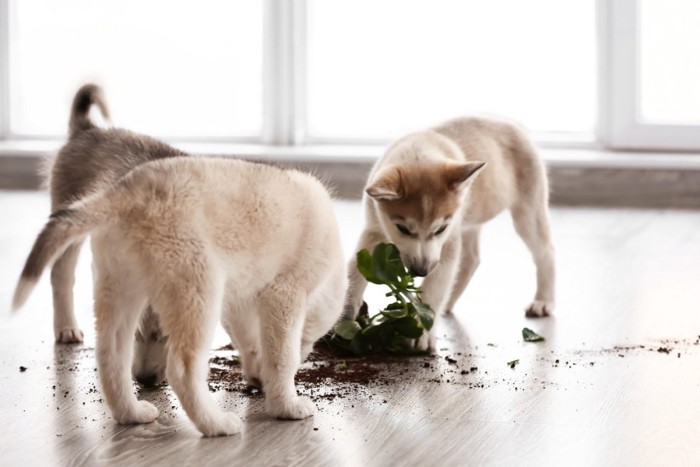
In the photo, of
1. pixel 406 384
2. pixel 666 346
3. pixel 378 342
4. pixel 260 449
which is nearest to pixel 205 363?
pixel 260 449

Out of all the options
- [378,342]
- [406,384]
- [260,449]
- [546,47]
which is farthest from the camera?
[546,47]

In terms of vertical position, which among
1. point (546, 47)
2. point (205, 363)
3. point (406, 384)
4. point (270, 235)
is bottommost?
point (406, 384)

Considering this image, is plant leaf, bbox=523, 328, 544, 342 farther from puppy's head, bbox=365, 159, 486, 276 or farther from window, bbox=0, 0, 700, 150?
window, bbox=0, 0, 700, 150

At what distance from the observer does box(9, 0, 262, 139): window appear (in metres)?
7.89

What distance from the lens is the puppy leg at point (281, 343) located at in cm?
264

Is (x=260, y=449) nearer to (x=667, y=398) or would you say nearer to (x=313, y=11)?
(x=667, y=398)

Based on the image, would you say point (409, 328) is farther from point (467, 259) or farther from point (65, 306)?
point (65, 306)

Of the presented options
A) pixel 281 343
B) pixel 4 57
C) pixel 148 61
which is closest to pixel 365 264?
pixel 281 343

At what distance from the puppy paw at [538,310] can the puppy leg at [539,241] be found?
29 mm

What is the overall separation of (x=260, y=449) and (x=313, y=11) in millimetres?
5630

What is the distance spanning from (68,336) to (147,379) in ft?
2.04

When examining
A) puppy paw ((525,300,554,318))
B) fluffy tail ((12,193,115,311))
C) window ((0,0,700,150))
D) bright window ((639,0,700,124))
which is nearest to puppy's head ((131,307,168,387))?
fluffy tail ((12,193,115,311))

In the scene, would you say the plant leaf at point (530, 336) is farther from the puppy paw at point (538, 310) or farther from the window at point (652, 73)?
the window at point (652, 73)

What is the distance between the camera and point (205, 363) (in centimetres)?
247
